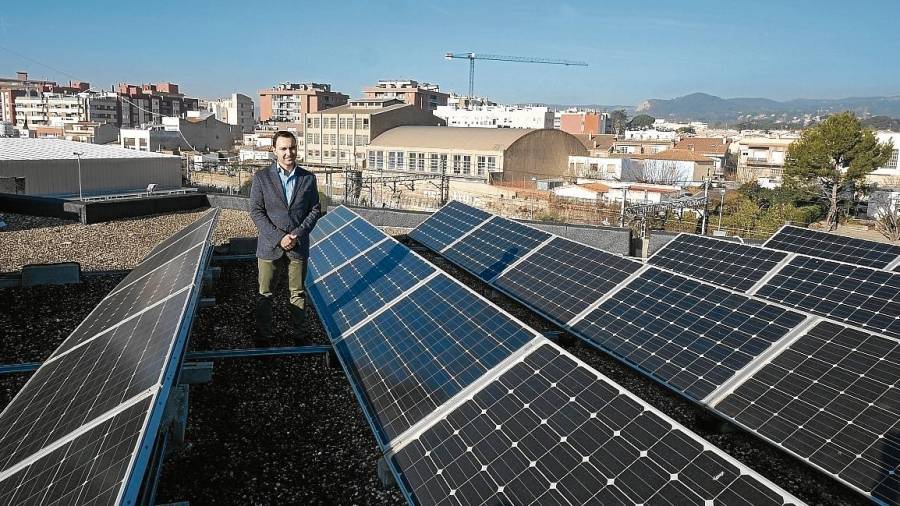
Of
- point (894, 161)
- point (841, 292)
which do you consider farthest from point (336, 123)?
point (841, 292)

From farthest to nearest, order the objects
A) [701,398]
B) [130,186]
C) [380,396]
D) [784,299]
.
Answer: [130,186] → [784,299] → [701,398] → [380,396]

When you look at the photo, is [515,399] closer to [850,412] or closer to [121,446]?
[121,446]

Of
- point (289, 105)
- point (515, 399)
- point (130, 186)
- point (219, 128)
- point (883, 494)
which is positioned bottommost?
point (883, 494)

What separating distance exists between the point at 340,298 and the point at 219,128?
95070 mm

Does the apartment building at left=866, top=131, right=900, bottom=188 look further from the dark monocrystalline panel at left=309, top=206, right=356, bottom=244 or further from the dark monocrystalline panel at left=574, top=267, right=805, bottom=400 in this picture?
the dark monocrystalline panel at left=574, top=267, right=805, bottom=400

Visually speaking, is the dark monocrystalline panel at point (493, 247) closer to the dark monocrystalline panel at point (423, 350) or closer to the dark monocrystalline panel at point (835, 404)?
the dark monocrystalline panel at point (423, 350)

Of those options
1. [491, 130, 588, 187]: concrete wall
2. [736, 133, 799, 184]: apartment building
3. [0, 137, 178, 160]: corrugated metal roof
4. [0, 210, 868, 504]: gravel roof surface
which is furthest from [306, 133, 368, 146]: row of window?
[0, 210, 868, 504]: gravel roof surface

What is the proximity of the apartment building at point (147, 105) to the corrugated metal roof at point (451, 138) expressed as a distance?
238 ft

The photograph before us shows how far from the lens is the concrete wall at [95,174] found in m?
27.3

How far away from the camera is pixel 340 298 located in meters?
8.88

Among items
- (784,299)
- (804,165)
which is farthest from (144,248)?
(804,165)

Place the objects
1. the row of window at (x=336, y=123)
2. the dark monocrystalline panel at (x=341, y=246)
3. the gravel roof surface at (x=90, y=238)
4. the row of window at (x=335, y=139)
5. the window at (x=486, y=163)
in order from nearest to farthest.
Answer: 1. the dark monocrystalline panel at (x=341, y=246)
2. the gravel roof surface at (x=90, y=238)
3. the window at (x=486, y=163)
4. the row of window at (x=336, y=123)
5. the row of window at (x=335, y=139)

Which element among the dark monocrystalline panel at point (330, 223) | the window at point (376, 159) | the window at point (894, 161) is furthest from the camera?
the window at point (376, 159)

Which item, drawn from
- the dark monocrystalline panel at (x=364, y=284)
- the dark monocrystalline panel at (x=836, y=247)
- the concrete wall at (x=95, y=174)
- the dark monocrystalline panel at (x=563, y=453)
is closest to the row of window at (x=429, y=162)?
the concrete wall at (x=95, y=174)
